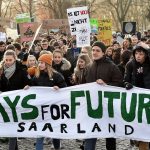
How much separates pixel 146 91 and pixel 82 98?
2.95ft

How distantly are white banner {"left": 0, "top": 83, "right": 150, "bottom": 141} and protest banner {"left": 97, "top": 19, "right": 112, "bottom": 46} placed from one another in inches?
337

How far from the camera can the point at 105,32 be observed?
15812mm

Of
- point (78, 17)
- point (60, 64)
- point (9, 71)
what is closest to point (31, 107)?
A: point (9, 71)

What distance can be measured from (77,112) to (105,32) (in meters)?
9.26

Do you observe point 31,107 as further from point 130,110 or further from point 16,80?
point 130,110

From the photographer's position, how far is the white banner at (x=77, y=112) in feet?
21.7

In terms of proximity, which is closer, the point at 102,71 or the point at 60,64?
the point at 102,71

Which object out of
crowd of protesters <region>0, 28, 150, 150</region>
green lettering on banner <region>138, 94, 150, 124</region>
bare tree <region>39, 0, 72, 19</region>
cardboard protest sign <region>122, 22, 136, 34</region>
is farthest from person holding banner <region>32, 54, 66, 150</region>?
bare tree <region>39, 0, 72, 19</region>

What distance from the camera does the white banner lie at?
A: 661 cm

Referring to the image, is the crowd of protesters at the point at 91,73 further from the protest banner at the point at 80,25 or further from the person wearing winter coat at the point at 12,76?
the protest banner at the point at 80,25

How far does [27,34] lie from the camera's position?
665 inches

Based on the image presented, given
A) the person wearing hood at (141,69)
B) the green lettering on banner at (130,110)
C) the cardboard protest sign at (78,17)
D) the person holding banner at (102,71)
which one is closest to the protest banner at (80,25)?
the cardboard protest sign at (78,17)

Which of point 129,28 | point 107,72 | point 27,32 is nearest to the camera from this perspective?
point 107,72

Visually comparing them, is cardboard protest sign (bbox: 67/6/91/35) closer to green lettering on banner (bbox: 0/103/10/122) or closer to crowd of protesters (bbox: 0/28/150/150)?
crowd of protesters (bbox: 0/28/150/150)
